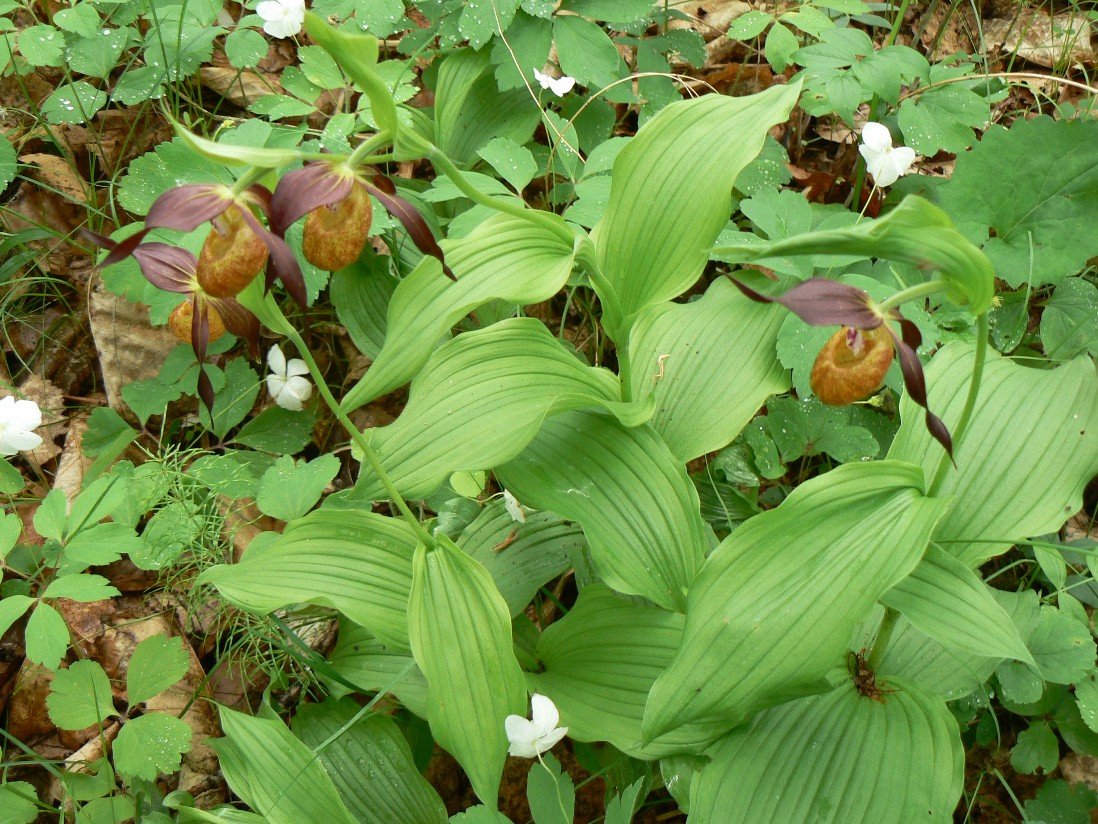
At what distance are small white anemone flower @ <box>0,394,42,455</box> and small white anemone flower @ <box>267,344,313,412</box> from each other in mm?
486

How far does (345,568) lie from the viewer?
4.96ft

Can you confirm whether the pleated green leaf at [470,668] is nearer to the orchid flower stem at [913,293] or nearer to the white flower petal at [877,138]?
the orchid flower stem at [913,293]

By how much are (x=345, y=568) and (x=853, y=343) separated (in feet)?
3.20

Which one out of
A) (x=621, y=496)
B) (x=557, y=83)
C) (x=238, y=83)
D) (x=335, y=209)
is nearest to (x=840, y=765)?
(x=621, y=496)

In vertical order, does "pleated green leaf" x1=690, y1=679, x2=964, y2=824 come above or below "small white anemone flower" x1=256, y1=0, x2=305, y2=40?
below

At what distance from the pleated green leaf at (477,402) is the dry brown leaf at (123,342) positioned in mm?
1009

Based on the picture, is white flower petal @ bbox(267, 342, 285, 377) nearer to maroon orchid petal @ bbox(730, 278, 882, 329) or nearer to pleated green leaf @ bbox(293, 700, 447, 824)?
pleated green leaf @ bbox(293, 700, 447, 824)

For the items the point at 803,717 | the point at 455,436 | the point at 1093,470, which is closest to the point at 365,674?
the point at 455,436

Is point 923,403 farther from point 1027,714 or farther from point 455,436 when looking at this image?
point 1027,714

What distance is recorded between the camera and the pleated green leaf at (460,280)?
146 centimetres

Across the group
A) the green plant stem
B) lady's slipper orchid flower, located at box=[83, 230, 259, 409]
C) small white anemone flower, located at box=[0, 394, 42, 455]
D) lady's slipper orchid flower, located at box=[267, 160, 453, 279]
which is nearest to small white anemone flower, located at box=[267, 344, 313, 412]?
small white anemone flower, located at box=[0, 394, 42, 455]

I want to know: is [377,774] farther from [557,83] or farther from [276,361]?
[557,83]

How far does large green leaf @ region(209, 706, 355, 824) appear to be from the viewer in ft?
4.61

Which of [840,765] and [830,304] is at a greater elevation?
[830,304]
